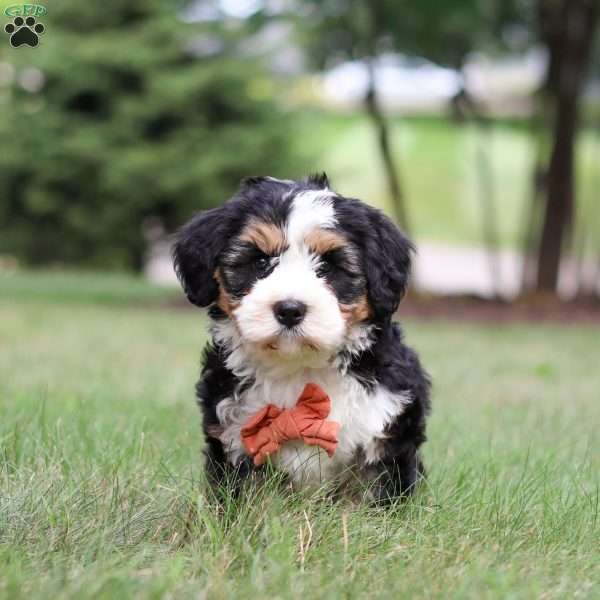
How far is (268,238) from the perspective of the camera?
3.55 m

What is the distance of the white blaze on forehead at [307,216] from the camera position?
11.6 ft

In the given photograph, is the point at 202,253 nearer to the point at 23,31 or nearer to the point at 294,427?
the point at 294,427

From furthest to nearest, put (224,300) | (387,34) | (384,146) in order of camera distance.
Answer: (387,34) < (384,146) < (224,300)

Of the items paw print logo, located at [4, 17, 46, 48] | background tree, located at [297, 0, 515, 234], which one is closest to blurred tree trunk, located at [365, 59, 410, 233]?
background tree, located at [297, 0, 515, 234]

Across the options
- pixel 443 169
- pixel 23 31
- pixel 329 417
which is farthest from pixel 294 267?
pixel 443 169

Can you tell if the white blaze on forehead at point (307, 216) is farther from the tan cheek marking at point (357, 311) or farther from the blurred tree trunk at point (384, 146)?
the blurred tree trunk at point (384, 146)

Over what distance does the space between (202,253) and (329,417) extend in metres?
0.78

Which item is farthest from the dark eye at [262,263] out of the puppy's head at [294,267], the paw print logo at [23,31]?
the paw print logo at [23,31]

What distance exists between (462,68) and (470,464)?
1106 centimetres

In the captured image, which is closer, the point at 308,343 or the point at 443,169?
the point at 308,343

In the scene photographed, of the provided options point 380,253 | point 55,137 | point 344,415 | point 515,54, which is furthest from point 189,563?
point 55,137

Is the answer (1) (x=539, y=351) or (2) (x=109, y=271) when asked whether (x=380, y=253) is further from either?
(2) (x=109, y=271)

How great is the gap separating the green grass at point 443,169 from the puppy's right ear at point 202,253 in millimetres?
25637

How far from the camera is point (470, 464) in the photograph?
4.44 m
